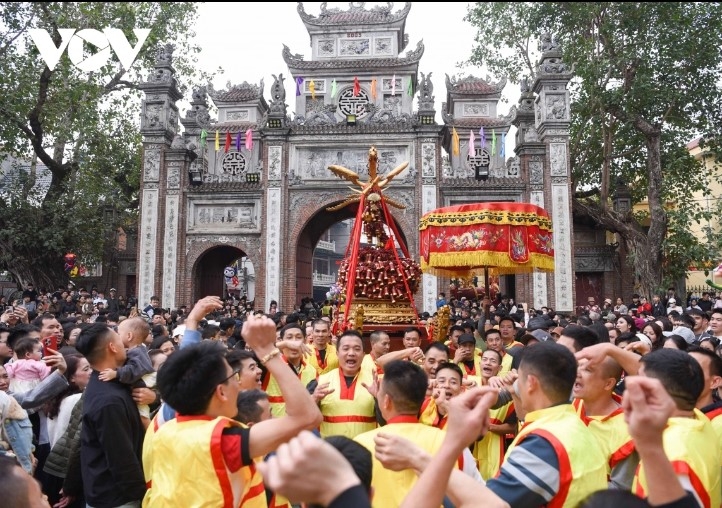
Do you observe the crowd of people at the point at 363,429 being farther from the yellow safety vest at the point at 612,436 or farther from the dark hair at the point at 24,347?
the dark hair at the point at 24,347

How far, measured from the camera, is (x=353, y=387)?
4695 mm

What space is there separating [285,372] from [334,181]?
57.1 ft

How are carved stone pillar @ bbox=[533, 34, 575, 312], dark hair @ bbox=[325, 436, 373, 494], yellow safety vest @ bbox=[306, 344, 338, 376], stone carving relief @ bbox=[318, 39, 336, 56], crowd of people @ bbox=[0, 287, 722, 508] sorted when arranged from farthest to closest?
stone carving relief @ bbox=[318, 39, 336, 56], carved stone pillar @ bbox=[533, 34, 575, 312], yellow safety vest @ bbox=[306, 344, 338, 376], dark hair @ bbox=[325, 436, 373, 494], crowd of people @ bbox=[0, 287, 722, 508]

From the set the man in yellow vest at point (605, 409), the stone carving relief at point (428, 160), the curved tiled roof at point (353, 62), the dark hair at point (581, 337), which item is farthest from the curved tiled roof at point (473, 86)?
the man in yellow vest at point (605, 409)

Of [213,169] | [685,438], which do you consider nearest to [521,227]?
[685,438]

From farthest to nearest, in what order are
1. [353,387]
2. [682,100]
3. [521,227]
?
[682,100] → [521,227] → [353,387]

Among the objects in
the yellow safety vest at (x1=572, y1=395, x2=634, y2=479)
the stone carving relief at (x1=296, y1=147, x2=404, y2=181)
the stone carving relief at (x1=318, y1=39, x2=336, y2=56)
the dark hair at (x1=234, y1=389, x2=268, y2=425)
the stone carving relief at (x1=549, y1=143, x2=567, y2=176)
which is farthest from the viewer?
the stone carving relief at (x1=318, y1=39, x2=336, y2=56)

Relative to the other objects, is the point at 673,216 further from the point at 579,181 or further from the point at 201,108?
the point at 201,108

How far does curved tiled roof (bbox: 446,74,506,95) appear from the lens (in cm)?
2359

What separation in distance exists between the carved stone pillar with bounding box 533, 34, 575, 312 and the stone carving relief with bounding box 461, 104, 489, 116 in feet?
12.8

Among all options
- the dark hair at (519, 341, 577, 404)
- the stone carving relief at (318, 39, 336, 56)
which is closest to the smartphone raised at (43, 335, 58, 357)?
the dark hair at (519, 341, 577, 404)

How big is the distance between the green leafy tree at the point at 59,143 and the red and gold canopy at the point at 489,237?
1425 centimetres

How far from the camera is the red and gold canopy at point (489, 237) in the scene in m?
9.49

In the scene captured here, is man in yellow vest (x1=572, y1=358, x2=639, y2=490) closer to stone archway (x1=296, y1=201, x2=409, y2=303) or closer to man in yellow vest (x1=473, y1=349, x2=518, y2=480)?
man in yellow vest (x1=473, y1=349, x2=518, y2=480)
